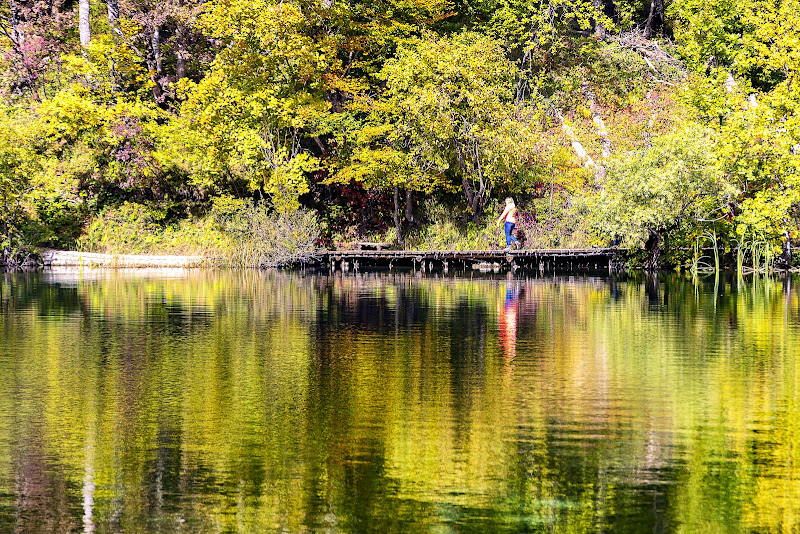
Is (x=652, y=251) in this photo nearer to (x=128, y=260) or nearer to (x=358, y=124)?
(x=358, y=124)

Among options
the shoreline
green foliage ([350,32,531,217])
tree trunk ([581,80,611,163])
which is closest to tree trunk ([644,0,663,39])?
tree trunk ([581,80,611,163])

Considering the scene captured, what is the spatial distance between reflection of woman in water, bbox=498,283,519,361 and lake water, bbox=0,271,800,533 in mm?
107

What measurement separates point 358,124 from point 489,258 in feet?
30.0

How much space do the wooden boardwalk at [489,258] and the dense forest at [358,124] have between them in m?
1.02

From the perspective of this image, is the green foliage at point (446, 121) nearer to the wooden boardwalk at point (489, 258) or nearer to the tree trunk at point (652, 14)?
the wooden boardwalk at point (489, 258)

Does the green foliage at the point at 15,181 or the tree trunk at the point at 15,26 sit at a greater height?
the tree trunk at the point at 15,26

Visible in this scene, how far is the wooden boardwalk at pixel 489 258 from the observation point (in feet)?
133

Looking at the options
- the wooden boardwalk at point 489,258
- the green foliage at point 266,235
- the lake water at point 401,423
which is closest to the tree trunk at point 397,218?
the wooden boardwalk at point 489,258

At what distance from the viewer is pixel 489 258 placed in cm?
4281

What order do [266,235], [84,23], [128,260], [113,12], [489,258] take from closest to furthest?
[489,258], [266,235], [128,260], [113,12], [84,23]

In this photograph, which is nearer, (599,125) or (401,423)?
(401,423)

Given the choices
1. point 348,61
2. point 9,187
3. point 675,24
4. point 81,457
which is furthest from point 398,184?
point 81,457

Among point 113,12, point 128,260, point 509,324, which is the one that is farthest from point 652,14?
point 509,324

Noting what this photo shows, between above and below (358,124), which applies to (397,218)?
below
